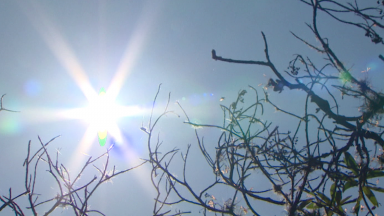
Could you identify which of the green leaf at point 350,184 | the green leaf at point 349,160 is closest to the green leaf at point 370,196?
the green leaf at point 350,184

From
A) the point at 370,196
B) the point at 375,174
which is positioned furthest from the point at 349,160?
the point at 370,196

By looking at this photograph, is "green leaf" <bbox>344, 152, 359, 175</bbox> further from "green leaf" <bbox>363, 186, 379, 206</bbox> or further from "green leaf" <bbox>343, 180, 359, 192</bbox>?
"green leaf" <bbox>363, 186, 379, 206</bbox>

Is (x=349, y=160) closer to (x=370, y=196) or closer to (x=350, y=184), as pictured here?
(x=350, y=184)

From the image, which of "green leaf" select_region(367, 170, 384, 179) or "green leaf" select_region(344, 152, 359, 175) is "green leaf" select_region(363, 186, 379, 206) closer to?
"green leaf" select_region(367, 170, 384, 179)

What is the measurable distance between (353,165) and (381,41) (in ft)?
3.50

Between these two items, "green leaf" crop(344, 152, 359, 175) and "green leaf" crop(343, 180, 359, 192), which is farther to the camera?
"green leaf" crop(343, 180, 359, 192)

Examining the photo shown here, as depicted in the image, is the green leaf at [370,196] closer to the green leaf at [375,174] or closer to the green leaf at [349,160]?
the green leaf at [375,174]

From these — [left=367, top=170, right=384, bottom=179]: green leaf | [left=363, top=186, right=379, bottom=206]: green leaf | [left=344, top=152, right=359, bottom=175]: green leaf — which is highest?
[left=344, top=152, right=359, bottom=175]: green leaf

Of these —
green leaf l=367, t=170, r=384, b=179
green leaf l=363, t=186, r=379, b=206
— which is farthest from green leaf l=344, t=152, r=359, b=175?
green leaf l=363, t=186, r=379, b=206

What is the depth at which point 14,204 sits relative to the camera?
5.62ft

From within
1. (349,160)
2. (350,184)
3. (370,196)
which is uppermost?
(349,160)

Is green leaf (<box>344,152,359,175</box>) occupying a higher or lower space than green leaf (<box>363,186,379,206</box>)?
higher

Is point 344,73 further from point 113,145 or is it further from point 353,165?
point 113,145

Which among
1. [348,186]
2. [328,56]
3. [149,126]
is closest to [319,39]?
[328,56]
